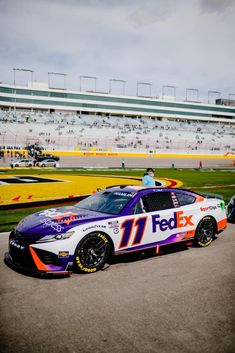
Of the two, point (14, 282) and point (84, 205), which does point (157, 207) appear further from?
point (14, 282)

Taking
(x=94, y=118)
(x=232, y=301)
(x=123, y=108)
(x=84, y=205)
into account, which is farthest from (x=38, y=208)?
(x=123, y=108)

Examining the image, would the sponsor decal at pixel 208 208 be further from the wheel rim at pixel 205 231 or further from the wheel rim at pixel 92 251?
the wheel rim at pixel 92 251

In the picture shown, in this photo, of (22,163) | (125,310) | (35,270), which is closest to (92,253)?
(35,270)

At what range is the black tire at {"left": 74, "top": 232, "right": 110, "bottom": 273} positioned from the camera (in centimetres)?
510

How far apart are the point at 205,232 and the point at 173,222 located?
41.1 inches

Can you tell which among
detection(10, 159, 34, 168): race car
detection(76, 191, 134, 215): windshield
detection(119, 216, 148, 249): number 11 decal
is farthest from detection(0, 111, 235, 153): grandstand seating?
detection(119, 216, 148, 249): number 11 decal

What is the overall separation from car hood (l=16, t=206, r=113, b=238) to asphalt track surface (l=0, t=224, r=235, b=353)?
2.30 feet

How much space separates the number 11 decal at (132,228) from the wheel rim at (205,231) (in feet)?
5.16

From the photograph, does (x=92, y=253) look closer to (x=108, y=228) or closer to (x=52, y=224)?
(x=108, y=228)

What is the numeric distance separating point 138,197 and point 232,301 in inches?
96.9

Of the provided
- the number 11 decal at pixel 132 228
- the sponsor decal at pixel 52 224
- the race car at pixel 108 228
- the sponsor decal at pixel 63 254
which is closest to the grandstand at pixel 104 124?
the race car at pixel 108 228

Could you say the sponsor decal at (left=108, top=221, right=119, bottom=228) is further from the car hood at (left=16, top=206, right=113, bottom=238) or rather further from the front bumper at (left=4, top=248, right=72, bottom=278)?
the front bumper at (left=4, top=248, right=72, bottom=278)

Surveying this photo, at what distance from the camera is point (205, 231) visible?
6.92m

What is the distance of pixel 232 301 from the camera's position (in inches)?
168
